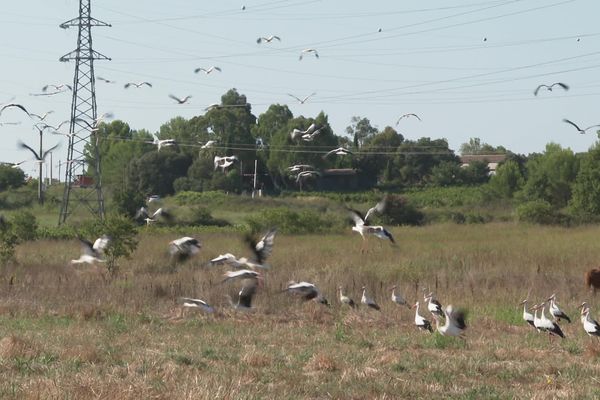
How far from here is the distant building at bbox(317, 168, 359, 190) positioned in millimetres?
73125

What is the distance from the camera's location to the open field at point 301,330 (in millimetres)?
12133

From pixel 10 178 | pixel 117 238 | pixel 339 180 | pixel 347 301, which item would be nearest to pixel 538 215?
pixel 339 180

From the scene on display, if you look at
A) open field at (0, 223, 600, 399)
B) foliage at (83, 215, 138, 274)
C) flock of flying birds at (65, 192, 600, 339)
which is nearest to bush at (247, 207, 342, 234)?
open field at (0, 223, 600, 399)

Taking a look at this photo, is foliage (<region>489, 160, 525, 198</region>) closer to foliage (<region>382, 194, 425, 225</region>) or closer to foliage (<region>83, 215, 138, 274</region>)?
foliage (<region>382, 194, 425, 225</region>)

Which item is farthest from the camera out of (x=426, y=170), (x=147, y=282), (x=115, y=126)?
(x=115, y=126)

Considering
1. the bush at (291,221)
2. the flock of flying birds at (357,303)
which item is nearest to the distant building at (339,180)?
the bush at (291,221)

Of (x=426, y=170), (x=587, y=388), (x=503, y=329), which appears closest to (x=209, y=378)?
(x=587, y=388)

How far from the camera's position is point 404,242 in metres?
40.2

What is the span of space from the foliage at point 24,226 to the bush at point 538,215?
23858 mm

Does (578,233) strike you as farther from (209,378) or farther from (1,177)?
(1,177)

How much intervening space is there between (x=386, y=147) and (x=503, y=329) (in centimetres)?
6795

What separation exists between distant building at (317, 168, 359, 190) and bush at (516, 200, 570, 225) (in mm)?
18560

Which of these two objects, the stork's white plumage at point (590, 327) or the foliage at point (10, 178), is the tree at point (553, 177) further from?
the stork's white plumage at point (590, 327)

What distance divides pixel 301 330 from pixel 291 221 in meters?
26.6
